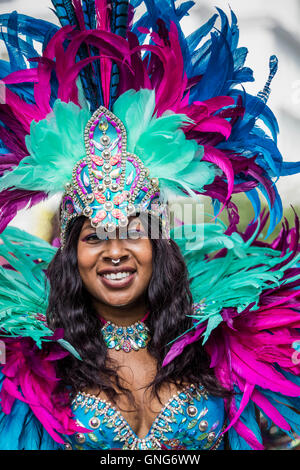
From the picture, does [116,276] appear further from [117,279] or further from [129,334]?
[129,334]

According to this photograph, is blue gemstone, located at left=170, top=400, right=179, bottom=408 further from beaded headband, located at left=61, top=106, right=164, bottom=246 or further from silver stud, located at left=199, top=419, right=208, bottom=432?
beaded headband, located at left=61, top=106, right=164, bottom=246

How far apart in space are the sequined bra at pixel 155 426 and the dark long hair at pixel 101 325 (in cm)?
5

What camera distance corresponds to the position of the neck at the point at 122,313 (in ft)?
6.19

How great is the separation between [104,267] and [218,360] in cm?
56

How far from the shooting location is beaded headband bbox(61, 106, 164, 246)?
5.64 ft

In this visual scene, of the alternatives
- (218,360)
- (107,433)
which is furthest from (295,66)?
(107,433)

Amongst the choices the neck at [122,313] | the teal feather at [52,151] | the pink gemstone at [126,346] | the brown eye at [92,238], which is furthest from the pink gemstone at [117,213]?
the pink gemstone at [126,346]

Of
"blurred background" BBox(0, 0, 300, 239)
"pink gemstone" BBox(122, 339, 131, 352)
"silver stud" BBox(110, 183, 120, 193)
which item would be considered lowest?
"pink gemstone" BBox(122, 339, 131, 352)

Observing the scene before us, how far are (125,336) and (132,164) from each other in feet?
2.11

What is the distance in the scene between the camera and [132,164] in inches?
68.7

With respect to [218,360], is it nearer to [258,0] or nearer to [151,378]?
[151,378]

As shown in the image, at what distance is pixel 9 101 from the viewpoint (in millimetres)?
1750

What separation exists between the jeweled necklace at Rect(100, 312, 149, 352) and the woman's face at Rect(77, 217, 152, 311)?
0.17 meters

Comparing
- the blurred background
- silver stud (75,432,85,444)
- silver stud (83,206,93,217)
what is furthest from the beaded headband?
the blurred background
